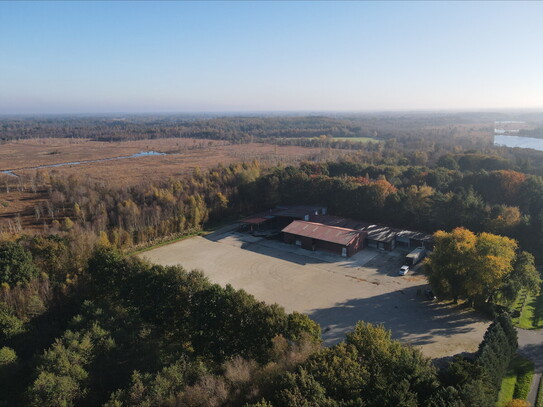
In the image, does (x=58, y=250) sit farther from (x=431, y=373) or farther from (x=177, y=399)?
(x=431, y=373)

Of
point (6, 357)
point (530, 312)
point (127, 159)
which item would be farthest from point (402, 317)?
point (127, 159)

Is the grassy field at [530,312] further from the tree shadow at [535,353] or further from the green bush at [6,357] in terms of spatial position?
the green bush at [6,357]

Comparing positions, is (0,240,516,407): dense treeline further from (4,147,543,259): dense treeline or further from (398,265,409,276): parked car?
(4,147,543,259): dense treeline

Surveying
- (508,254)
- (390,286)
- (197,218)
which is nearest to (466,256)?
(508,254)

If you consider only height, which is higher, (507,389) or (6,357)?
(6,357)

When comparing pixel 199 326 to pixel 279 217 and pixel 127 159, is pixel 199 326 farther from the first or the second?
pixel 127 159
